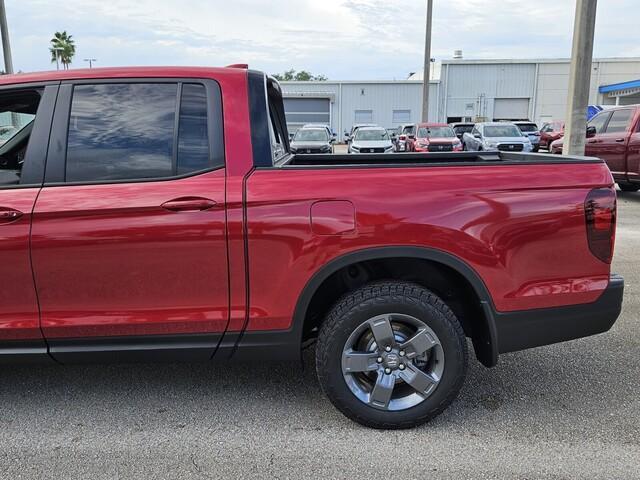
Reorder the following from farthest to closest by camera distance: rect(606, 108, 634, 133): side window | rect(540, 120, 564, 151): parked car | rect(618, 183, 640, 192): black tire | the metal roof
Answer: the metal roof → rect(540, 120, 564, 151): parked car → rect(618, 183, 640, 192): black tire → rect(606, 108, 634, 133): side window

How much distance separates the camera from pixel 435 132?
21875mm

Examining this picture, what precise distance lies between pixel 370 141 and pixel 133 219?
61.9 feet

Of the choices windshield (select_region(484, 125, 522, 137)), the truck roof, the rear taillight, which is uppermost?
the truck roof

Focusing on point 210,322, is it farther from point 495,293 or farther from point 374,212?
point 495,293

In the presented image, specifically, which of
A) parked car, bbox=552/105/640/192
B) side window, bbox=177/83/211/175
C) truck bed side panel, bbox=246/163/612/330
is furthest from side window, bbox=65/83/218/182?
parked car, bbox=552/105/640/192

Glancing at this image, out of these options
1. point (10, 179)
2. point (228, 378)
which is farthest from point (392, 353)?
point (10, 179)

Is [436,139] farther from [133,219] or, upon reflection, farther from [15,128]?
[133,219]

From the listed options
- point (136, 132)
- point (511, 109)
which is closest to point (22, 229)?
point (136, 132)

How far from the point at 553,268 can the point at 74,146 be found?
8.57ft

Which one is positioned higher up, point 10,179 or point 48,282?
point 10,179

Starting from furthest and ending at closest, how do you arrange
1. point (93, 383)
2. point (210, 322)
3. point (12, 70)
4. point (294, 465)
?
1. point (12, 70)
2. point (93, 383)
3. point (210, 322)
4. point (294, 465)

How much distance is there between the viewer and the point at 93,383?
3.51 meters

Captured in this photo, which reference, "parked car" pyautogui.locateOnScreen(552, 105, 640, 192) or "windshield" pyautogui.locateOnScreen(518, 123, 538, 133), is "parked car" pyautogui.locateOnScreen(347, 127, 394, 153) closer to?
"parked car" pyautogui.locateOnScreen(552, 105, 640, 192)

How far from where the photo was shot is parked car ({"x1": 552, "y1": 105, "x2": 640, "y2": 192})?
10.9 metres
